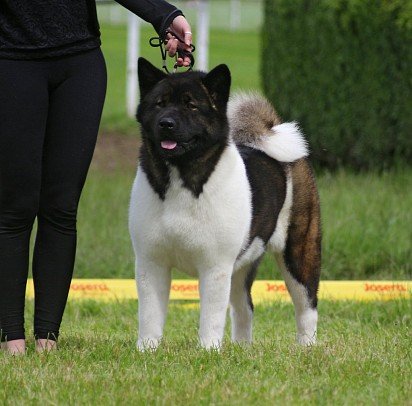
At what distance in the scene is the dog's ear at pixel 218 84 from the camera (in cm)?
546

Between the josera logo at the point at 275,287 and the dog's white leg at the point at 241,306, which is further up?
the dog's white leg at the point at 241,306

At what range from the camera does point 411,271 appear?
8.75m

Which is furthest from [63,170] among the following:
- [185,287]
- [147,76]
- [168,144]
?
[185,287]

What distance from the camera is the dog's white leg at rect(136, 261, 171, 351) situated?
5555mm

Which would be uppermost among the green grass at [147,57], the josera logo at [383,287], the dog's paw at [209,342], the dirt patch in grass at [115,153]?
the dog's paw at [209,342]

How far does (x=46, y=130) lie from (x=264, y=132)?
1.42 meters

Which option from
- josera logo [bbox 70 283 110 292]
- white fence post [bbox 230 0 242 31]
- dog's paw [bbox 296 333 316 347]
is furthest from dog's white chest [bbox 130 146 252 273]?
white fence post [bbox 230 0 242 31]

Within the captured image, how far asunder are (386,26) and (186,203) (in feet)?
23.5

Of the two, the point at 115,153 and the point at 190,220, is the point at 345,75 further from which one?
the point at 190,220

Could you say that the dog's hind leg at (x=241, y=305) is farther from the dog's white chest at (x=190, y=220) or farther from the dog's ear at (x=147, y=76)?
the dog's ear at (x=147, y=76)

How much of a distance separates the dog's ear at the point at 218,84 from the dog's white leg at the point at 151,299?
0.86 m

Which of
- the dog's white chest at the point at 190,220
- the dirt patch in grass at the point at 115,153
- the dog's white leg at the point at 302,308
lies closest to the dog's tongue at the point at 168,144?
the dog's white chest at the point at 190,220

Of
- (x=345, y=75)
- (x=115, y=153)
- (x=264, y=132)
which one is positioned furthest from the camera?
(x=115, y=153)

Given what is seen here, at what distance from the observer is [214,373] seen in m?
4.89
